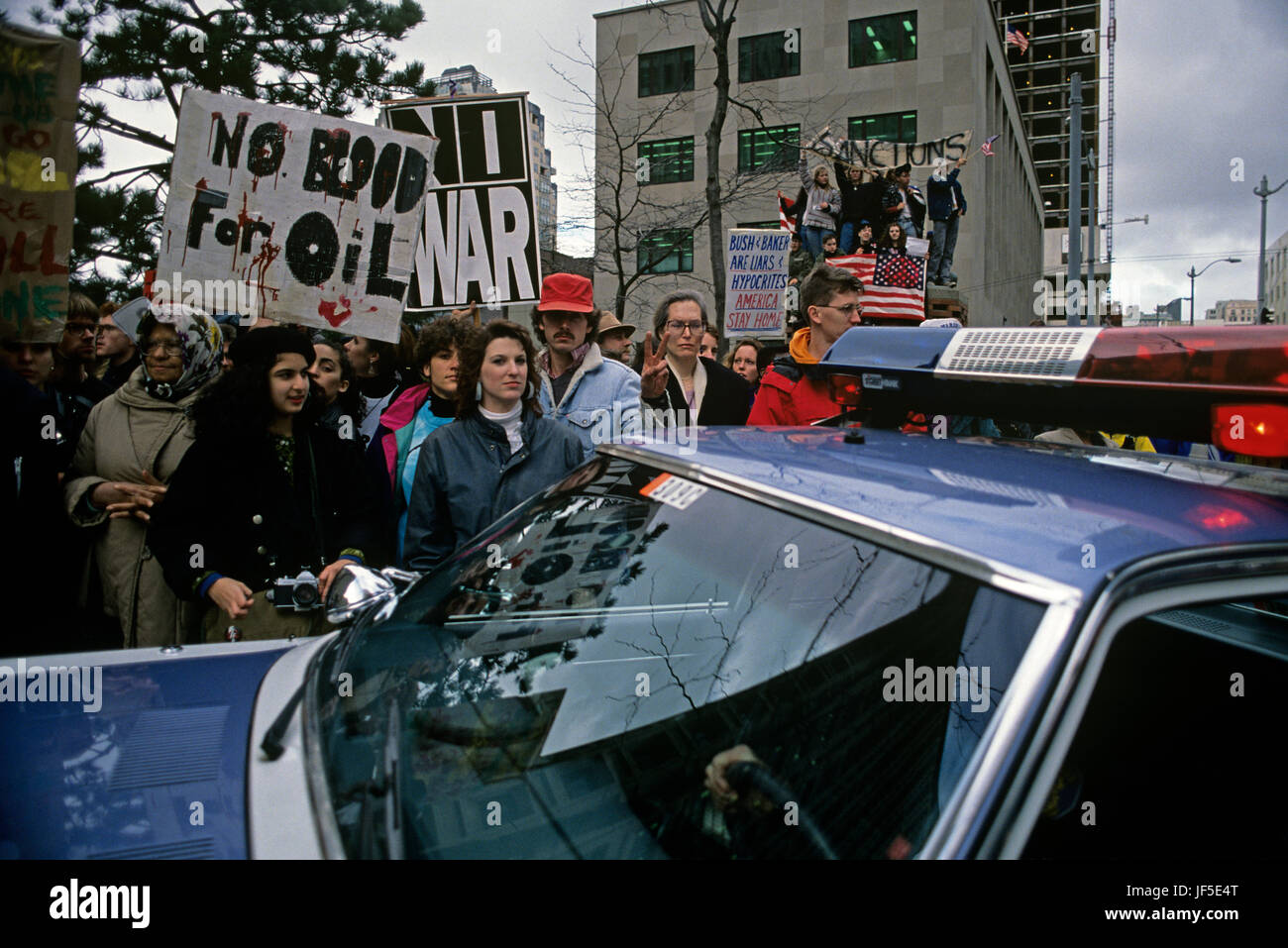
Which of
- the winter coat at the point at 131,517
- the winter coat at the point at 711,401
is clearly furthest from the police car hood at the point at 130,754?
the winter coat at the point at 711,401

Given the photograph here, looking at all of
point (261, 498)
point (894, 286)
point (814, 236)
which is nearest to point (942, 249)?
point (814, 236)

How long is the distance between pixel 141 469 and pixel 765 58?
1220 inches

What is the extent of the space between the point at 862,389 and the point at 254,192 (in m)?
3.59

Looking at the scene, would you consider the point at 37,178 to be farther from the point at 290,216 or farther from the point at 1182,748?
the point at 1182,748

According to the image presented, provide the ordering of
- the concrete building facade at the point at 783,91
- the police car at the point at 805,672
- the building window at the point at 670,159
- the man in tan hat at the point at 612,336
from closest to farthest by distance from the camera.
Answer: the police car at the point at 805,672 → the man in tan hat at the point at 612,336 → the concrete building facade at the point at 783,91 → the building window at the point at 670,159

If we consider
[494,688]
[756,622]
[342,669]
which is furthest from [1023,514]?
[342,669]

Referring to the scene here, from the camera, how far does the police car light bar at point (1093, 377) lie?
1.61 meters

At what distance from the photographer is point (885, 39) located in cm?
3017

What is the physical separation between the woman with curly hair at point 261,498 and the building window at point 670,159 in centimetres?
2964

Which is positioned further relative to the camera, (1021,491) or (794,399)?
(794,399)

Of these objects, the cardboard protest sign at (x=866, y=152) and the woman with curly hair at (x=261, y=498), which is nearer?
the woman with curly hair at (x=261, y=498)

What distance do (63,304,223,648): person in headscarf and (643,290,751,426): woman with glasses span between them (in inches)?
87.8

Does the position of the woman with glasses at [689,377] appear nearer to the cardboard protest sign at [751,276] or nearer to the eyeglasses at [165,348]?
the eyeglasses at [165,348]

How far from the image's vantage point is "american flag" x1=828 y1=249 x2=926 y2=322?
8.52 meters
